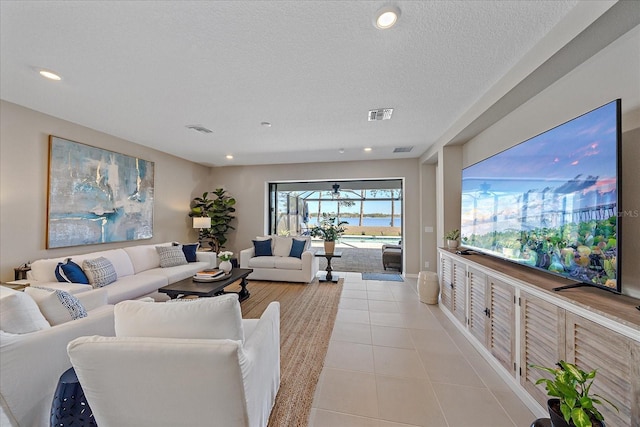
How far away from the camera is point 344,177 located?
18.8 ft

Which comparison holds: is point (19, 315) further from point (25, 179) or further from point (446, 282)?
point (446, 282)

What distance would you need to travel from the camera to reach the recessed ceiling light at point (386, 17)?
1454 millimetres

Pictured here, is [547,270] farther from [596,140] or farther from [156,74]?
[156,74]

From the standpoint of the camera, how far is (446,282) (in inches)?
129

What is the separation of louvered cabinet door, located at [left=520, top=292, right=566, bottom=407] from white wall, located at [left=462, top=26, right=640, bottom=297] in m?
0.43

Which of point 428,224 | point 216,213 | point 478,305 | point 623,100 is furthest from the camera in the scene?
point 216,213

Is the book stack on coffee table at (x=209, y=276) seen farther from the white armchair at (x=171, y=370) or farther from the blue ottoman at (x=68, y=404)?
the white armchair at (x=171, y=370)

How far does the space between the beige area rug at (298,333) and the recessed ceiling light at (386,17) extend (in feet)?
8.73

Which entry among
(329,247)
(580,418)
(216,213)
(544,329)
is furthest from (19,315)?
(216,213)

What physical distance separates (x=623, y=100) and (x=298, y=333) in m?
3.24

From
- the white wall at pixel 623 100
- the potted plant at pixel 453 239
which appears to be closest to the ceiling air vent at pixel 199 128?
the potted plant at pixel 453 239

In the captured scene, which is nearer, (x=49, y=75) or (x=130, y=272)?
(x=49, y=75)

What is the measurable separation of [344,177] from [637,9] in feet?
15.1

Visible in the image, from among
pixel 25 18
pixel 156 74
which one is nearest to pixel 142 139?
pixel 156 74
